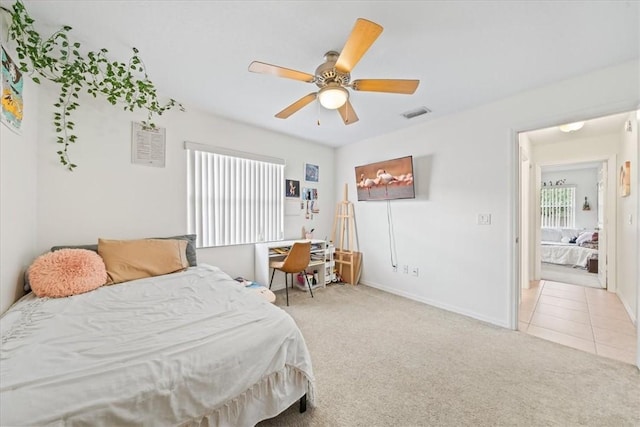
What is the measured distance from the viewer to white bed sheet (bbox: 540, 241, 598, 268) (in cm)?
532

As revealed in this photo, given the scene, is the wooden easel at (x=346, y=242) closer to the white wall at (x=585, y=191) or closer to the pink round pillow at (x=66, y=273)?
the pink round pillow at (x=66, y=273)

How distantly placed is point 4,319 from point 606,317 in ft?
17.1

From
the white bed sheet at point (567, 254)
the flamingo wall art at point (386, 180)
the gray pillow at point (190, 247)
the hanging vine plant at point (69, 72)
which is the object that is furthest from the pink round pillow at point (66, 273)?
the white bed sheet at point (567, 254)

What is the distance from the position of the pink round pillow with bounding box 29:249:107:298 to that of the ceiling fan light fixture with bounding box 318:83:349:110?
2.22 meters

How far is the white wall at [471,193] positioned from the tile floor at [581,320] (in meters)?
0.45

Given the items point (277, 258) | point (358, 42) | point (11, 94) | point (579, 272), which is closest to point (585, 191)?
point (579, 272)

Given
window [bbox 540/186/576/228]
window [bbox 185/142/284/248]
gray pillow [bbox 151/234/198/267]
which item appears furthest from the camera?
window [bbox 540/186/576/228]

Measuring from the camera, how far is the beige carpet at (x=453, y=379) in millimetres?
1463

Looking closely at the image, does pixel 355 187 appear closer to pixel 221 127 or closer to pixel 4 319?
pixel 221 127

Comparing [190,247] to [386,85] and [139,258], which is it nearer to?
[139,258]

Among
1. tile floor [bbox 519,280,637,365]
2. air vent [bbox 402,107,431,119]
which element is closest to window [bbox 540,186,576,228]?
tile floor [bbox 519,280,637,365]

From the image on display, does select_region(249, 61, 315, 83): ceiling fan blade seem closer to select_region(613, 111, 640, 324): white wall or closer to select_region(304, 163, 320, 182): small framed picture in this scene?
select_region(304, 163, 320, 182): small framed picture

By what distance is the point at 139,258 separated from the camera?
225 centimetres

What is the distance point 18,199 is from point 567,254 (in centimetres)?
869
